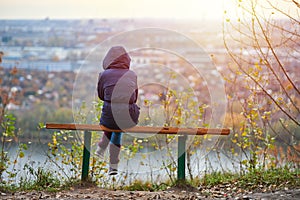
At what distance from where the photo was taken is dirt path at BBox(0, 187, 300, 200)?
4359 millimetres

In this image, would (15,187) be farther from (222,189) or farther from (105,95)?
(222,189)

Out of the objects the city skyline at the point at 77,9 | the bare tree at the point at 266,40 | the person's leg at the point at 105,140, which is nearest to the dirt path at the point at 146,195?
the person's leg at the point at 105,140

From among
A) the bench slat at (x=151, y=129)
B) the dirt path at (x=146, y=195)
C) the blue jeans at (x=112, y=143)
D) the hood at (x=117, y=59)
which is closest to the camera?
the dirt path at (x=146, y=195)

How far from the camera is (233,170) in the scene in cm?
610

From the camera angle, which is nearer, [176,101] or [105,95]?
[105,95]

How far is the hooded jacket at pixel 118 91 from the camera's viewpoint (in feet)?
15.0

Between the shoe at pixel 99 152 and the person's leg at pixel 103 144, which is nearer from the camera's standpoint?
the person's leg at pixel 103 144

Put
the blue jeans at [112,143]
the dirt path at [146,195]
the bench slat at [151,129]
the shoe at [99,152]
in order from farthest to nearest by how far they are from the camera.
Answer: the shoe at [99,152], the blue jeans at [112,143], the bench slat at [151,129], the dirt path at [146,195]

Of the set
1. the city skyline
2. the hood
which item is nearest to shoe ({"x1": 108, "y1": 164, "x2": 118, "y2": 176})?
the hood

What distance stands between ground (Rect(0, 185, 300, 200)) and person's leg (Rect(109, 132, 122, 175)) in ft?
0.83

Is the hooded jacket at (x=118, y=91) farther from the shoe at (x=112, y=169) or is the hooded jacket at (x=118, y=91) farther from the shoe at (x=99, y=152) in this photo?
the shoe at (x=112, y=169)

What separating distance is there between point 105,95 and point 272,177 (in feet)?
6.15

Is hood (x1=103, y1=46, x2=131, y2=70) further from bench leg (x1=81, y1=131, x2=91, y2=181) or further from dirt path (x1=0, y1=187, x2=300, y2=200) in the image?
dirt path (x1=0, y1=187, x2=300, y2=200)

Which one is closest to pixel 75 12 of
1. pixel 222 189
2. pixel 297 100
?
pixel 297 100
